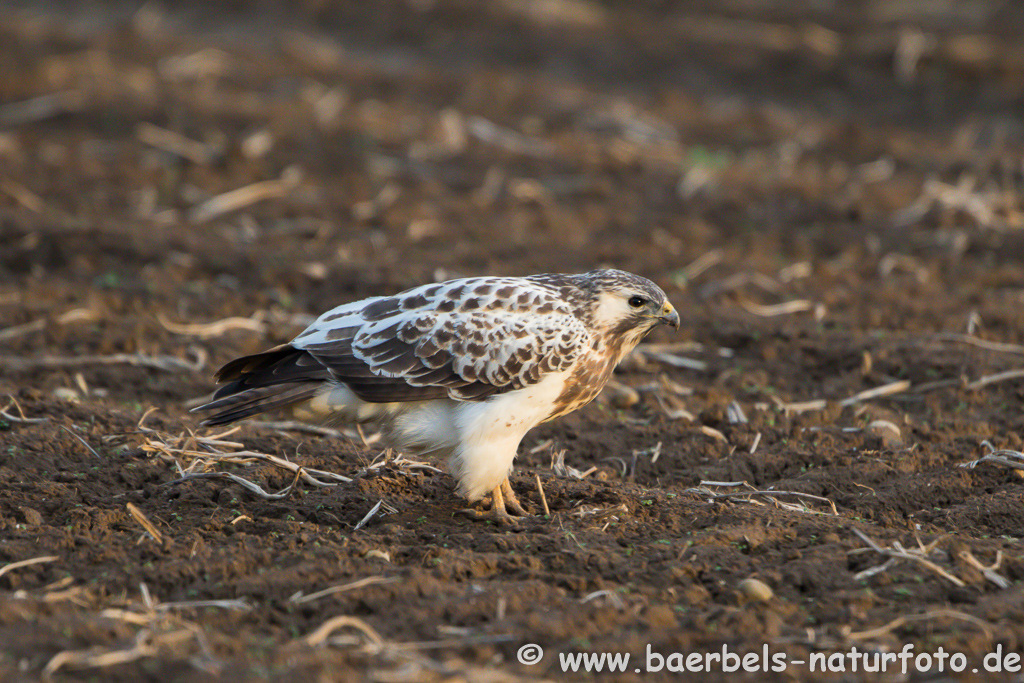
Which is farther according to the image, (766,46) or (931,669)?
(766,46)

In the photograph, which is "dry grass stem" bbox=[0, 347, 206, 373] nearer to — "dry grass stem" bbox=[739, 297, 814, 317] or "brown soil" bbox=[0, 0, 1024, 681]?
"brown soil" bbox=[0, 0, 1024, 681]

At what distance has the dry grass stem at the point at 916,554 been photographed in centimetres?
419

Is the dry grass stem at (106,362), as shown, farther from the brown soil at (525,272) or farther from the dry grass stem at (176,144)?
the dry grass stem at (176,144)

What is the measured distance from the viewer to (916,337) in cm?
738

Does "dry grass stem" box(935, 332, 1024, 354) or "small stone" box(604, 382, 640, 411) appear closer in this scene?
"small stone" box(604, 382, 640, 411)

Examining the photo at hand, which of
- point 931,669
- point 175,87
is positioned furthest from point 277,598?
point 175,87

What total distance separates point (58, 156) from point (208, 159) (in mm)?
1624

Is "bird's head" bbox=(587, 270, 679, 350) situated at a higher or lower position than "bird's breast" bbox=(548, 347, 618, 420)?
higher

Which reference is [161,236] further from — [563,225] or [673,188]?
[673,188]

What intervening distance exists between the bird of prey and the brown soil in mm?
382

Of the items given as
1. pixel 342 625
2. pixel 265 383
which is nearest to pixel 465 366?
pixel 265 383

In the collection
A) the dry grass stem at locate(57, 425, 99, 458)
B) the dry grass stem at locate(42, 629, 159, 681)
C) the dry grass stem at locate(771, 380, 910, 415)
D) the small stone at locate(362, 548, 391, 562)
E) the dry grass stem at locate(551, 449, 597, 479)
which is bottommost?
the dry grass stem at locate(771, 380, 910, 415)

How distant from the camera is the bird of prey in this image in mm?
4789

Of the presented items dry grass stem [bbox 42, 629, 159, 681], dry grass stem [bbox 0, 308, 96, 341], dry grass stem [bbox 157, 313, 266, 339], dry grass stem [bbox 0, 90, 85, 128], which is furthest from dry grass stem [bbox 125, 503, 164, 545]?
dry grass stem [bbox 0, 90, 85, 128]
